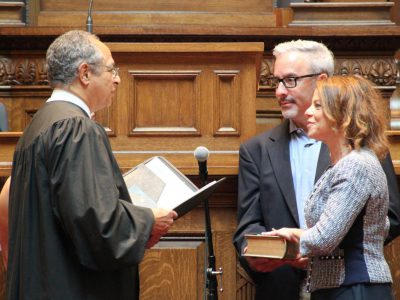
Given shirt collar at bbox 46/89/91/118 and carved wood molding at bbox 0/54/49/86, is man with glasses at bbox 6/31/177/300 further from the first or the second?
carved wood molding at bbox 0/54/49/86

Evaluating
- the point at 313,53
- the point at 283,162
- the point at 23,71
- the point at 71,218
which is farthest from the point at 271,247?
the point at 23,71

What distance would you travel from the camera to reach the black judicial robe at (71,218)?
134 inches

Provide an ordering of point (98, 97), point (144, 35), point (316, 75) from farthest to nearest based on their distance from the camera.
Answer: point (144, 35)
point (316, 75)
point (98, 97)

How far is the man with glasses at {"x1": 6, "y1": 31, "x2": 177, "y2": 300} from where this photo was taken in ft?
11.2

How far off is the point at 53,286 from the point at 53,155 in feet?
1.59

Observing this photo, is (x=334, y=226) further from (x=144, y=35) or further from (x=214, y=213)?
(x=144, y=35)

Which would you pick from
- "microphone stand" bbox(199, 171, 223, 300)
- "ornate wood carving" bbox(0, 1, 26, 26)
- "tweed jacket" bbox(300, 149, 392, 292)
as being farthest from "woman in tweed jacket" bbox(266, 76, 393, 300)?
"ornate wood carving" bbox(0, 1, 26, 26)

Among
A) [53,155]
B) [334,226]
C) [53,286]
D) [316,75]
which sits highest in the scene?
[316,75]

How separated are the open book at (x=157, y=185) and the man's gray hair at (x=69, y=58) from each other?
0.49 meters

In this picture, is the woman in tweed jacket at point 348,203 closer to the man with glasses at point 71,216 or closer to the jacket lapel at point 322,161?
the jacket lapel at point 322,161

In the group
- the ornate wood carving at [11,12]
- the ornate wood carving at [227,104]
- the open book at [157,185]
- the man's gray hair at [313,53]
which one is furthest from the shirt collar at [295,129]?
the ornate wood carving at [11,12]

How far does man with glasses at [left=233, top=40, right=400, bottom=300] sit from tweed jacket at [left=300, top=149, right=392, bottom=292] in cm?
33

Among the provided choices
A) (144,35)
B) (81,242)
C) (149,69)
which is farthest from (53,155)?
(144,35)

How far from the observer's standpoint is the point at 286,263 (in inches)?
151
